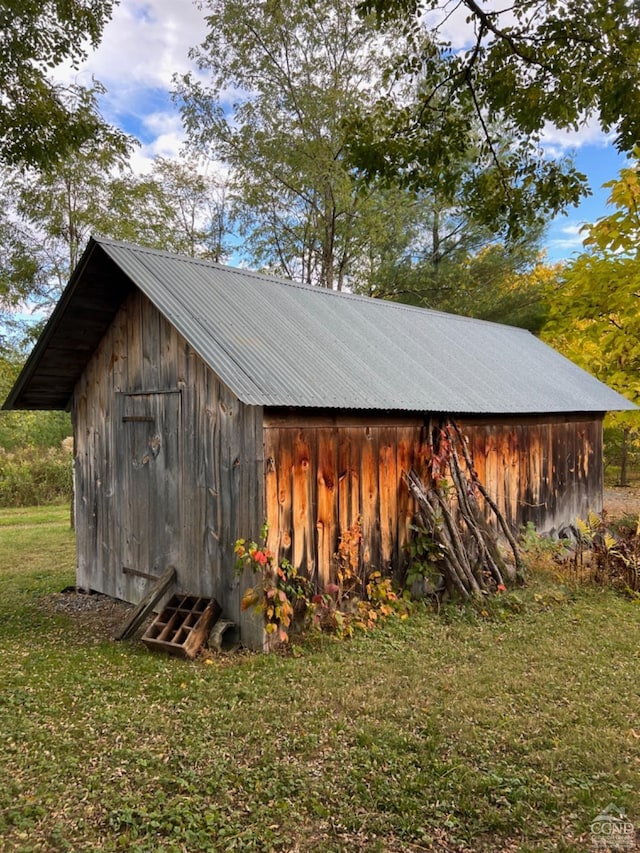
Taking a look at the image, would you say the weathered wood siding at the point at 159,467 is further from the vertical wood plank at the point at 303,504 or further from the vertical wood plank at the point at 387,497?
the vertical wood plank at the point at 387,497

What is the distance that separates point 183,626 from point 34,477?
15.2 m

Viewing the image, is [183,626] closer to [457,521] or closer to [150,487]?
[150,487]

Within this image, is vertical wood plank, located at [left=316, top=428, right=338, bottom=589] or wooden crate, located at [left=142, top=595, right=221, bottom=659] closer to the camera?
wooden crate, located at [left=142, top=595, right=221, bottom=659]

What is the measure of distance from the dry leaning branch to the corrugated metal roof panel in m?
0.58

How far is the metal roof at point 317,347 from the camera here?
5934mm

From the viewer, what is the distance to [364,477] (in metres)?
6.82

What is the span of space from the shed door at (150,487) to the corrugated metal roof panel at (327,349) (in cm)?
108

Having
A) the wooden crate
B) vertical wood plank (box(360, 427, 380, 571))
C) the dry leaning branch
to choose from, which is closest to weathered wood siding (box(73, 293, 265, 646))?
the wooden crate

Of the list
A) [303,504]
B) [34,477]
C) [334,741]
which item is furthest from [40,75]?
[34,477]

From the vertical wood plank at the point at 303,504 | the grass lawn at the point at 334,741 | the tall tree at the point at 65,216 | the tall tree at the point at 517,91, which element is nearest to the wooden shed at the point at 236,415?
the vertical wood plank at the point at 303,504

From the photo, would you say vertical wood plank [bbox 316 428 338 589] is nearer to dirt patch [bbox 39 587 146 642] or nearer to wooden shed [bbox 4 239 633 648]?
wooden shed [bbox 4 239 633 648]

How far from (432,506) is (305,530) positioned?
1898 mm

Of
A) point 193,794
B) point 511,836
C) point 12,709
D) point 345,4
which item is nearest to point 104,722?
point 12,709

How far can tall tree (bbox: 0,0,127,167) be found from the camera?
7.86 metres
